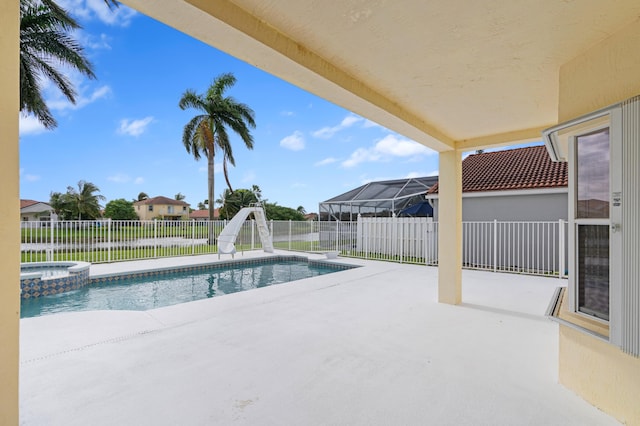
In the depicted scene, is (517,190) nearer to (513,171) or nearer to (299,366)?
(513,171)

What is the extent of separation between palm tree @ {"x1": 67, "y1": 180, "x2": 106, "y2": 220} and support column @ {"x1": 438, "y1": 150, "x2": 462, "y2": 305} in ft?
125

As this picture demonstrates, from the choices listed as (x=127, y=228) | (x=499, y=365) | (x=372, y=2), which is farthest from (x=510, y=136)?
(x=127, y=228)

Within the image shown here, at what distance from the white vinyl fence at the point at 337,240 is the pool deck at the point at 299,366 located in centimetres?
433

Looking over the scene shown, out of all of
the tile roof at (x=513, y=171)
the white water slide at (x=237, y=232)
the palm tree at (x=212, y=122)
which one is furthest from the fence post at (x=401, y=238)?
the palm tree at (x=212, y=122)

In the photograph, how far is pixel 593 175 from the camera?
237 cm

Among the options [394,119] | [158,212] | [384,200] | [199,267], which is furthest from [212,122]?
[158,212]

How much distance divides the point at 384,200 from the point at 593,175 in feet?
44.3

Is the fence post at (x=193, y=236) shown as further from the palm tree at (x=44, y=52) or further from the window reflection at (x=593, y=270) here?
the window reflection at (x=593, y=270)

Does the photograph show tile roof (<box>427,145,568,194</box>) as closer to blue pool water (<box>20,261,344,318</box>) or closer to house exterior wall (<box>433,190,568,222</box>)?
house exterior wall (<box>433,190,568,222</box>)

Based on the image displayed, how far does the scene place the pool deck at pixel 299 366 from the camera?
7.41 feet

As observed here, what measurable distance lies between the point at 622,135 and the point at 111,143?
121 feet

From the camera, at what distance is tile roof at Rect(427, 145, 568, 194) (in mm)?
9602

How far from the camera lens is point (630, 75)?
2.07 metres

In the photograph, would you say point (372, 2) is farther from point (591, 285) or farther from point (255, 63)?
point (591, 285)
